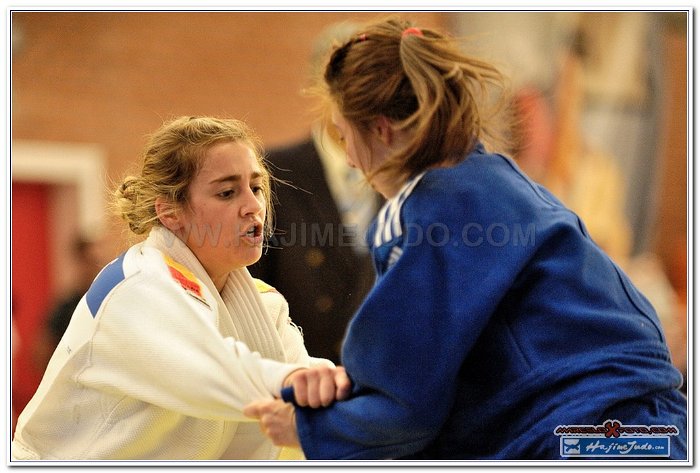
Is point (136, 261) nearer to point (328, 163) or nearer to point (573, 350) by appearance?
point (328, 163)

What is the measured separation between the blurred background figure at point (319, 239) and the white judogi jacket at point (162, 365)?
38 mm

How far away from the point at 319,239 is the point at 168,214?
284 millimetres

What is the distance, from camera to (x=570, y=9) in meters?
1.78

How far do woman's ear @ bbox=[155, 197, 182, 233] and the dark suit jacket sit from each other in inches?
6.2

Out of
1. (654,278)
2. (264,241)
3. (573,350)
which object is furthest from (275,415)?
(654,278)

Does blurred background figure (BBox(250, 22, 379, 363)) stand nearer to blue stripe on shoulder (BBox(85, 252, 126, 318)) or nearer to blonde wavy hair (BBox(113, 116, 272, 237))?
blonde wavy hair (BBox(113, 116, 272, 237))

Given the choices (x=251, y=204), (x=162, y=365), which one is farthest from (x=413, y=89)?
(x=162, y=365)

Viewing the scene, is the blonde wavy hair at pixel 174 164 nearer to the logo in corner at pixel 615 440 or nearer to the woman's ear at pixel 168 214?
the woman's ear at pixel 168 214

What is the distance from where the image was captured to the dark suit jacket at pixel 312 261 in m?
1.64

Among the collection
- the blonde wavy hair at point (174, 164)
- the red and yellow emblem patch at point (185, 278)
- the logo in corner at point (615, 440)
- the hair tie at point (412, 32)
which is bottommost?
the logo in corner at point (615, 440)

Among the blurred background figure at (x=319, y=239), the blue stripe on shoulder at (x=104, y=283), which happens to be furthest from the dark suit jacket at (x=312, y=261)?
the blue stripe on shoulder at (x=104, y=283)

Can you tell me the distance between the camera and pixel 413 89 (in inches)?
56.2

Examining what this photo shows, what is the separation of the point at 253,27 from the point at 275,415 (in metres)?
0.85

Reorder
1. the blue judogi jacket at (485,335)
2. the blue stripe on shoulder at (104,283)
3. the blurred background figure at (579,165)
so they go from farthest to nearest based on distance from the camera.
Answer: the blurred background figure at (579,165) < the blue stripe on shoulder at (104,283) < the blue judogi jacket at (485,335)
